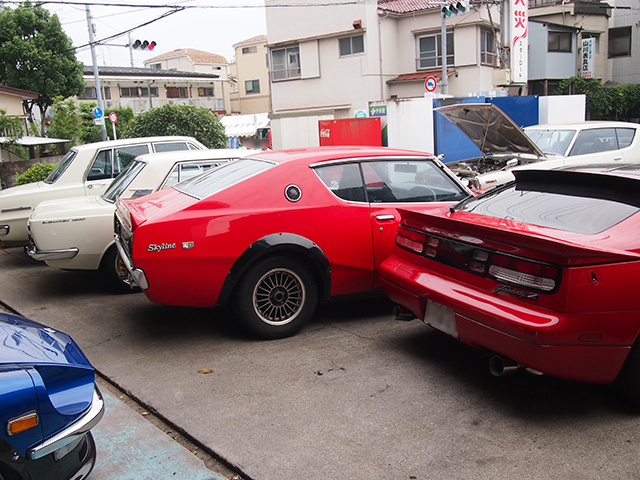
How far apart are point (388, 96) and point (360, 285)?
2789 centimetres

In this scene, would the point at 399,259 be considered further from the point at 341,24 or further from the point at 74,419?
the point at 341,24

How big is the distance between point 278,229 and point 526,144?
554 centimetres

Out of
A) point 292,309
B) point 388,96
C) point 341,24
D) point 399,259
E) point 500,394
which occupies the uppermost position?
point 341,24

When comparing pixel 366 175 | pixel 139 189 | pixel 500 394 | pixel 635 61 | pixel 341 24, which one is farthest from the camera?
pixel 635 61

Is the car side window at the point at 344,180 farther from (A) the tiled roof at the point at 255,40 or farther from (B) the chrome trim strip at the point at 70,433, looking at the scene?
(A) the tiled roof at the point at 255,40

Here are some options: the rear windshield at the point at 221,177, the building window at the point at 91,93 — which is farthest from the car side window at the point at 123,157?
the building window at the point at 91,93

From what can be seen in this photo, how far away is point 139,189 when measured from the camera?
661 cm

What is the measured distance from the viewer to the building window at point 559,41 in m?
34.3

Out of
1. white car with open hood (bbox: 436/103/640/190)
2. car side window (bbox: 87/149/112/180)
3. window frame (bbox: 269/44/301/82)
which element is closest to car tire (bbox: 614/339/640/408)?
white car with open hood (bbox: 436/103/640/190)

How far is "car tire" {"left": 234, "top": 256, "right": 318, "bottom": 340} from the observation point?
461cm

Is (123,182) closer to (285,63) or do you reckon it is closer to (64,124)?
(64,124)

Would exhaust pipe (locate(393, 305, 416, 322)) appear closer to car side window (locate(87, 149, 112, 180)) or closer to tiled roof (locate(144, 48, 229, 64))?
car side window (locate(87, 149, 112, 180))

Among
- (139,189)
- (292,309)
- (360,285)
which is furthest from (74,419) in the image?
(139,189)

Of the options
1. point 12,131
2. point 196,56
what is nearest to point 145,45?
point 12,131
